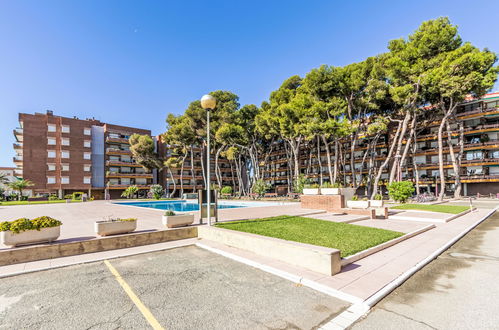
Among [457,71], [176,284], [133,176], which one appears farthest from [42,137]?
[457,71]

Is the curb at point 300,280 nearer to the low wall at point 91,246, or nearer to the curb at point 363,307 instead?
the curb at point 363,307

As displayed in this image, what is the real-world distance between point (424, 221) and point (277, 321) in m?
12.5

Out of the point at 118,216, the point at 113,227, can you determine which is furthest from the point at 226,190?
the point at 113,227

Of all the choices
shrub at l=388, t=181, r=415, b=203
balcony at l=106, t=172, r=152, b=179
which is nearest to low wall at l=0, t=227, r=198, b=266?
shrub at l=388, t=181, r=415, b=203

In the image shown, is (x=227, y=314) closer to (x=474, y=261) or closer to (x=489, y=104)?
(x=474, y=261)

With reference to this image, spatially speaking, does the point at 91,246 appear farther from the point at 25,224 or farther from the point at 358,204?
the point at 358,204

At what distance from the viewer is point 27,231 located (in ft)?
21.7

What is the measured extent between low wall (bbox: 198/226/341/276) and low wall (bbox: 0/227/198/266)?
1906mm

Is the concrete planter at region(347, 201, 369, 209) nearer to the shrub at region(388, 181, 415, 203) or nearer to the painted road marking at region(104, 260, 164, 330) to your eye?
the shrub at region(388, 181, 415, 203)

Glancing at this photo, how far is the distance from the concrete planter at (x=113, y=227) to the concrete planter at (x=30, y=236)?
1079 millimetres

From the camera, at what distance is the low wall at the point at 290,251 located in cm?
525

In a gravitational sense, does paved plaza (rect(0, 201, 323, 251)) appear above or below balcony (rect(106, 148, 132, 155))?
below

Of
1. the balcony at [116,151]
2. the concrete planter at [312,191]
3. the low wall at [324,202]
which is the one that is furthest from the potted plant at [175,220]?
the balcony at [116,151]

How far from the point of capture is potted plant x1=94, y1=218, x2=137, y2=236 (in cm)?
779
